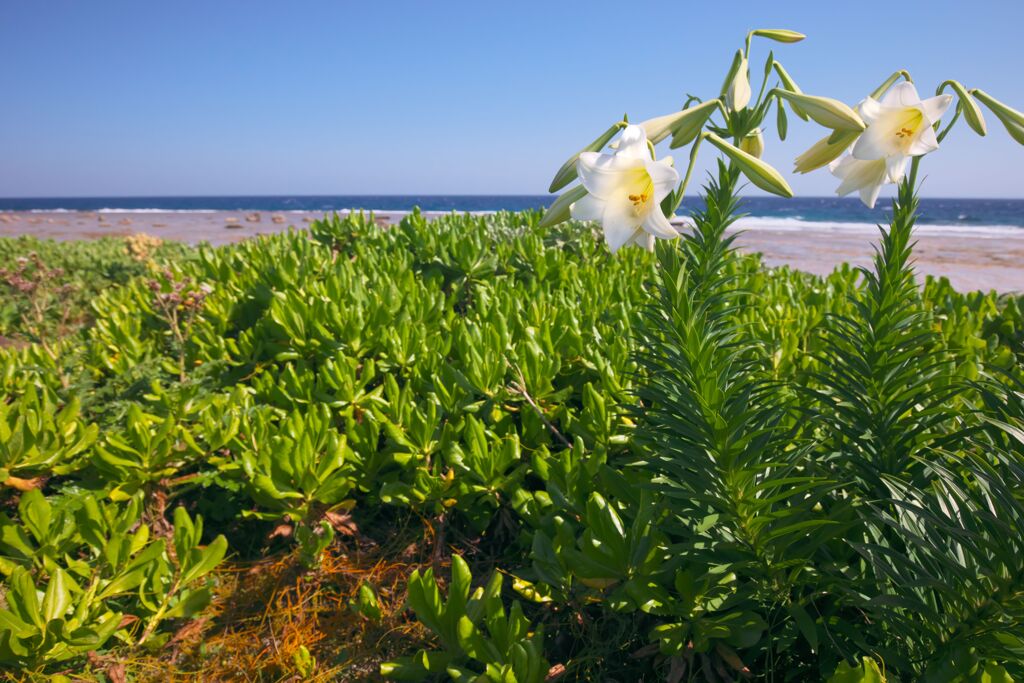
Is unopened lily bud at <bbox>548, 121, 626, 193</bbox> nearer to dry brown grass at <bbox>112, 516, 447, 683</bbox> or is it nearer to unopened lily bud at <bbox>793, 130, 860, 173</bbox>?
unopened lily bud at <bbox>793, 130, 860, 173</bbox>

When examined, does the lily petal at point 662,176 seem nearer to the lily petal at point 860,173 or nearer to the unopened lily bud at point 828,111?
the unopened lily bud at point 828,111

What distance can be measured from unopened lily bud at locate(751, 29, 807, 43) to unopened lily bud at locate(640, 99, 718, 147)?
0.79 ft

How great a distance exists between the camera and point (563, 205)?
1.15 meters

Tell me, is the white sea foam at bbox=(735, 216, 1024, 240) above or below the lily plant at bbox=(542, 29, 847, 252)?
above

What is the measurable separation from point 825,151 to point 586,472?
0.87m

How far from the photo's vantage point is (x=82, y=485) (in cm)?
186

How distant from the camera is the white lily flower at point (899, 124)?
106 cm

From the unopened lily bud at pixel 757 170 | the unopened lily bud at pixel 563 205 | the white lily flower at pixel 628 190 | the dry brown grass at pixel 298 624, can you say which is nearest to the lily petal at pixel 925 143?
the unopened lily bud at pixel 757 170

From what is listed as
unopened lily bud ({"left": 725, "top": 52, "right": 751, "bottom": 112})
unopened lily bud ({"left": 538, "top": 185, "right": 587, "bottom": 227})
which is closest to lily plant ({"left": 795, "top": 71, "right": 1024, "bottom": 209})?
unopened lily bud ({"left": 725, "top": 52, "right": 751, "bottom": 112})

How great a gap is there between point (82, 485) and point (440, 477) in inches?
43.2

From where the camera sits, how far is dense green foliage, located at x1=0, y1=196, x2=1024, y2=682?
1.12 meters

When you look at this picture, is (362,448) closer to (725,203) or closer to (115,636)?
(115,636)

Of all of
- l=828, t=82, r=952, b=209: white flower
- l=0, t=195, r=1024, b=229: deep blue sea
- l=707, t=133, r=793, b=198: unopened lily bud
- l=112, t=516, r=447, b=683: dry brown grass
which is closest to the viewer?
l=707, t=133, r=793, b=198: unopened lily bud

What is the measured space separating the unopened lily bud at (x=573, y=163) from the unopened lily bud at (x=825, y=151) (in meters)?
0.38
